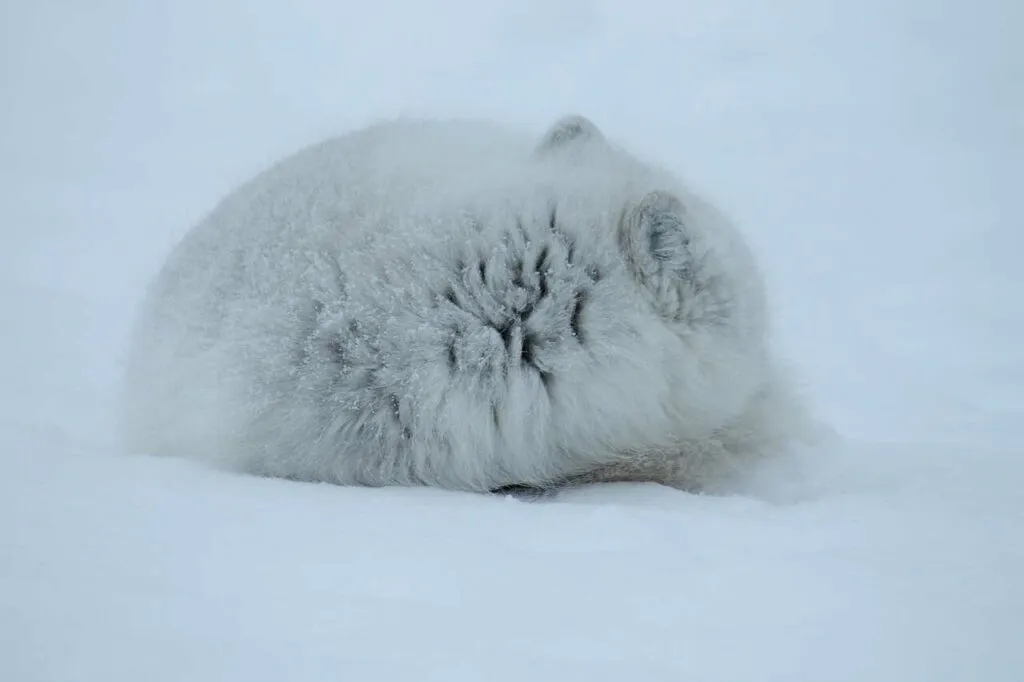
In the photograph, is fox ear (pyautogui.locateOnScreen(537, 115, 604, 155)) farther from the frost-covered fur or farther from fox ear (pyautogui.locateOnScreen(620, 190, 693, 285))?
fox ear (pyautogui.locateOnScreen(620, 190, 693, 285))

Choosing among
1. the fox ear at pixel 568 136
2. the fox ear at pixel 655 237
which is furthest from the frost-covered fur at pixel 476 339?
the fox ear at pixel 568 136

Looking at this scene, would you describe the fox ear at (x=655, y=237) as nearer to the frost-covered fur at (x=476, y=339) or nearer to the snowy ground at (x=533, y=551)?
the frost-covered fur at (x=476, y=339)

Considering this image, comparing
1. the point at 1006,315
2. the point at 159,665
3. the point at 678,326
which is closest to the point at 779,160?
the point at 1006,315

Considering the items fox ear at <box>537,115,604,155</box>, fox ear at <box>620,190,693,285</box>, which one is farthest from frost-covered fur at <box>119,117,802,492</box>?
fox ear at <box>537,115,604,155</box>

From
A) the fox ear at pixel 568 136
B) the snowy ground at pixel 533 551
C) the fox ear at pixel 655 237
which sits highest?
the fox ear at pixel 568 136

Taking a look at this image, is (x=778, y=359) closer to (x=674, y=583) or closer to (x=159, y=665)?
(x=674, y=583)

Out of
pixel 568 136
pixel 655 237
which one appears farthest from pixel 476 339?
pixel 568 136
